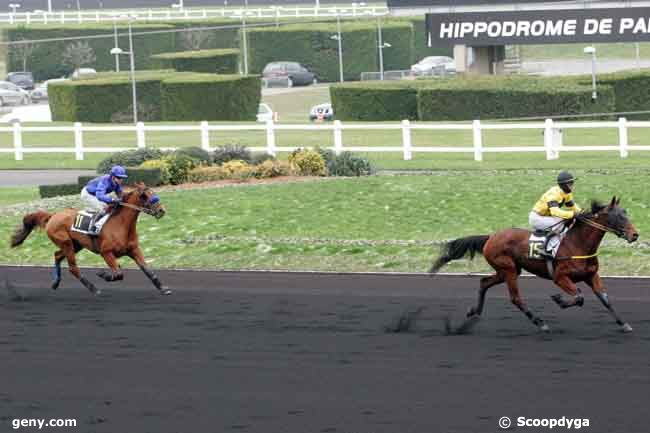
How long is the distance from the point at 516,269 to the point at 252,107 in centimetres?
4251

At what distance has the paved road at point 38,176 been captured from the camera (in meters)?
35.2

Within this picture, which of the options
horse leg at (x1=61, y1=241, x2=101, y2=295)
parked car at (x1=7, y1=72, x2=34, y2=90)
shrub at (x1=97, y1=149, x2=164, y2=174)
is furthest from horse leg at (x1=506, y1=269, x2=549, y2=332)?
parked car at (x1=7, y1=72, x2=34, y2=90)

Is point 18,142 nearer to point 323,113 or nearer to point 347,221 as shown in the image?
point 323,113

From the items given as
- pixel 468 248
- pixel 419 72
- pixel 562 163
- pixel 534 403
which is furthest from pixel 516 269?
pixel 419 72

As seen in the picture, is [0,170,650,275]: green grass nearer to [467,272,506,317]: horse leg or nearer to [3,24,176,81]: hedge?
[467,272,506,317]: horse leg

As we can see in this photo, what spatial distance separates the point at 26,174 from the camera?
37812mm

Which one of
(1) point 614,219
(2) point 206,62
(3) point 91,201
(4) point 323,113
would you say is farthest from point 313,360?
(2) point 206,62

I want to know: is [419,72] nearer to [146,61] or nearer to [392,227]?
[146,61]

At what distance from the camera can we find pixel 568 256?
14930mm

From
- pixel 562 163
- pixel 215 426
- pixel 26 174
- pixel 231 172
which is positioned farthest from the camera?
pixel 26 174

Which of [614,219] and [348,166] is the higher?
[348,166]

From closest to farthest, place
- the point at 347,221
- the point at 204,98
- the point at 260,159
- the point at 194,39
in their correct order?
the point at 347,221 → the point at 260,159 → the point at 204,98 → the point at 194,39

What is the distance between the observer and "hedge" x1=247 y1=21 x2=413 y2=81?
85188mm

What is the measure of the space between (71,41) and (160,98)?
108ft
